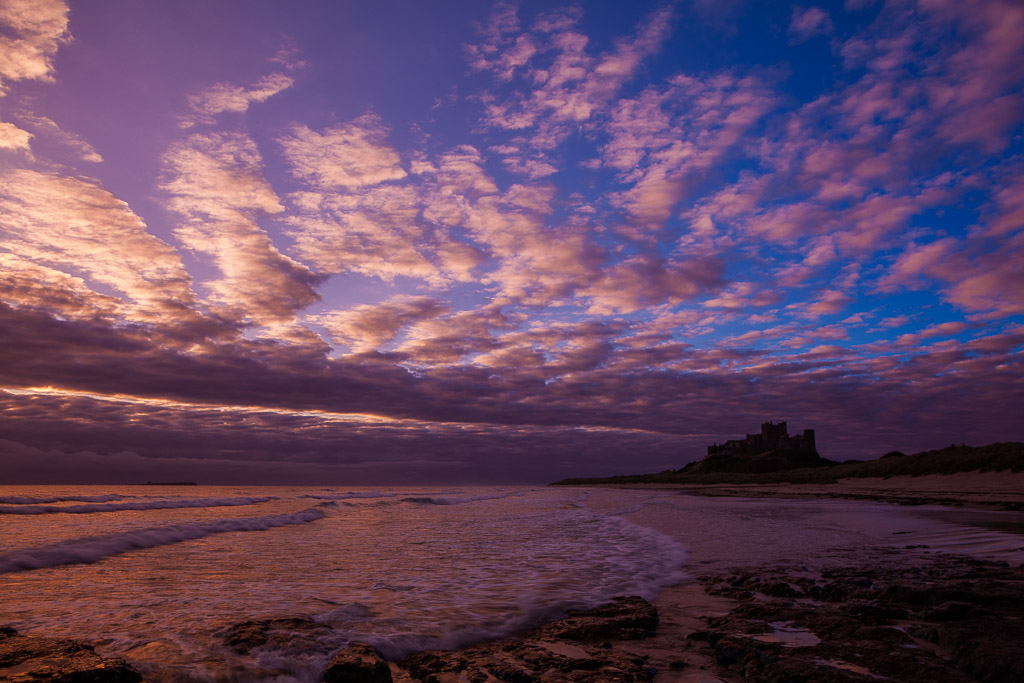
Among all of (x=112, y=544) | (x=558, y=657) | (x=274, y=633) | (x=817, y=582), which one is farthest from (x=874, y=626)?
(x=112, y=544)

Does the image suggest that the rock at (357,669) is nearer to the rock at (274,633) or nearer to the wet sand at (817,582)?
the rock at (274,633)

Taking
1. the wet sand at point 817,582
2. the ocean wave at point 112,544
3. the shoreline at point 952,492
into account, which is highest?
the wet sand at point 817,582

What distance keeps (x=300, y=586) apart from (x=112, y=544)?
833 cm

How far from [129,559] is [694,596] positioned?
11975 mm

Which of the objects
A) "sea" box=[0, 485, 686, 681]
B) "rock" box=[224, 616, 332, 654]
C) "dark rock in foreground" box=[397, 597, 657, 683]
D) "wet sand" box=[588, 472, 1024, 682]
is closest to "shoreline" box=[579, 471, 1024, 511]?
"wet sand" box=[588, 472, 1024, 682]

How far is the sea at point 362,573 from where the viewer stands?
5883 millimetres

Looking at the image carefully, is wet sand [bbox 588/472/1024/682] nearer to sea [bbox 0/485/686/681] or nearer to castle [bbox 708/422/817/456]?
sea [bbox 0/485/686/681]

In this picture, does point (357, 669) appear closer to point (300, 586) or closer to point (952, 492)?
point (300, 586)

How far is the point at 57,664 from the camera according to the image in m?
4.43

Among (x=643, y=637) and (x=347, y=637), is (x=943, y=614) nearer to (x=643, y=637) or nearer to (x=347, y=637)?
(x=643, y=637)

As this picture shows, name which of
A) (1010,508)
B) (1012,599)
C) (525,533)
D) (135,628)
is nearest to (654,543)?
(525,533)

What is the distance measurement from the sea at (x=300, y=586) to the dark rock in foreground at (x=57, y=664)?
44cm

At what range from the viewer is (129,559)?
1212cm

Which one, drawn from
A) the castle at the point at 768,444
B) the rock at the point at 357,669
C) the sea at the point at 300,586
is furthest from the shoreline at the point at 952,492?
the castle at the point at 768,444
